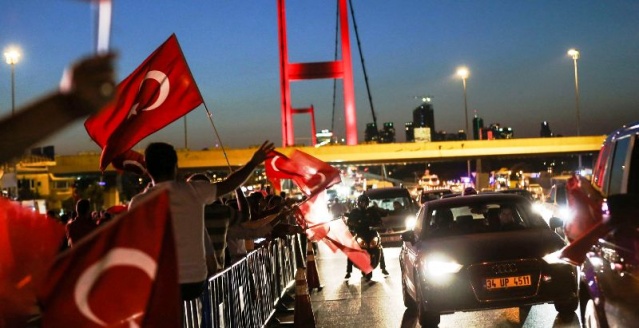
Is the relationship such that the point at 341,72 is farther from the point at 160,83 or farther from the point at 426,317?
the point at 160,83

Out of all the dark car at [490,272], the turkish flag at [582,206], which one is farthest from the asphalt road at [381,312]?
the turkish flag at [582,206]

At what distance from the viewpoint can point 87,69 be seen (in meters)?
2.32

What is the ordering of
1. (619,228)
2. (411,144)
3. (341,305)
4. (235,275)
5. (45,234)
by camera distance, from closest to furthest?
(45,234)
(619,228)
(235,275)
(341,305)
(411,144)

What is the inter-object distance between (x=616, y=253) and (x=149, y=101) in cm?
437

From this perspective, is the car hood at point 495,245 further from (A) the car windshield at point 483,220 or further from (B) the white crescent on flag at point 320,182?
(B) the white crescent on flag at point 320,182

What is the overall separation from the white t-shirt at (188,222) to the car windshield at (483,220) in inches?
217

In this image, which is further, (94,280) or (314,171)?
(314,171)

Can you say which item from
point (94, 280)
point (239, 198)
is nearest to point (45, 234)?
point (94, 280)

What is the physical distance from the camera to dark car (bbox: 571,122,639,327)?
4781mm

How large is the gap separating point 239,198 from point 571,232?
4.38 metres

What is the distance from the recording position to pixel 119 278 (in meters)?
3.38

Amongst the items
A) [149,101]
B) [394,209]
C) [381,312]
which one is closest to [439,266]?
[381,312]

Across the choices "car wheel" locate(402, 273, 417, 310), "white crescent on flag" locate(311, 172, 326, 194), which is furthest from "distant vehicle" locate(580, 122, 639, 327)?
"white crescent on flag" locate(311, 172, 326, 194)

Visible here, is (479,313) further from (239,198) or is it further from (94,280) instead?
(94,280)
